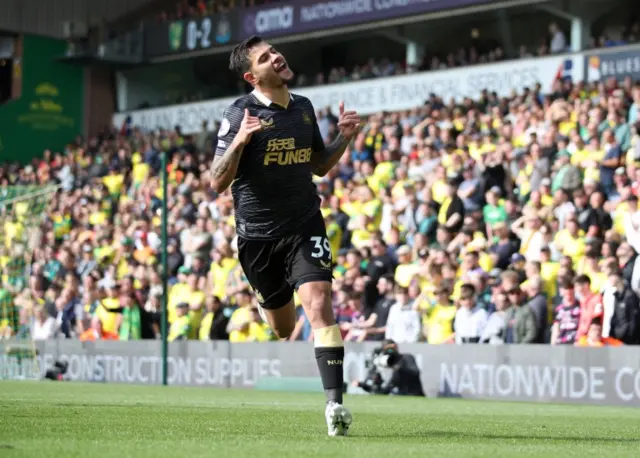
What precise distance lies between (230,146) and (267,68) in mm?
658

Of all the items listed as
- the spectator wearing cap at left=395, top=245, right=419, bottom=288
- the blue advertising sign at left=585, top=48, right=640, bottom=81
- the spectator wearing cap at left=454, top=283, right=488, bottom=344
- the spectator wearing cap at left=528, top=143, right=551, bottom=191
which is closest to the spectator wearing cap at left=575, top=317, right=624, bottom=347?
the spectator wearing cap at left=454, top=283, right=488, bottom=344

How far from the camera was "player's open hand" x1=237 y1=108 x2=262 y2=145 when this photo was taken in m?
8.12

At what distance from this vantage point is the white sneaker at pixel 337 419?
7.95 m

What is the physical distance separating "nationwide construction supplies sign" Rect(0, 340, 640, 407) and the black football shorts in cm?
772

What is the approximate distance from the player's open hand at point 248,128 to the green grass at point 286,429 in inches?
72.6

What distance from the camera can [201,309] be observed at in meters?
21.9

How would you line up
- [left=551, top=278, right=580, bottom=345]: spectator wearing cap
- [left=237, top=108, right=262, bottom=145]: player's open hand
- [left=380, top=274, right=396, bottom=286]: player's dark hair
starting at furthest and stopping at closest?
[left=380, top=274, right=396, bottom=286]: player's dark hair
[left=551, top=278, right=580, bottom=345]: spectator wearing cap
[left=237, top=108, right=262, bottom=145]: player's open hand

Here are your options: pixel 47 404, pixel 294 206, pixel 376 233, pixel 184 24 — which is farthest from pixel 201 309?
pixel 184 24

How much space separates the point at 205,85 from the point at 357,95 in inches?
408

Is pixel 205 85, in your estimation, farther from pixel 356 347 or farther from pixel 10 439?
pixel 10 439

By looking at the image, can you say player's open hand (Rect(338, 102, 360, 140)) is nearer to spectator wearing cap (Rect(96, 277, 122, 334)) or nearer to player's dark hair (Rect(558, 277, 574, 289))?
player's dark hair (Rect(558, 277, 574, 289))

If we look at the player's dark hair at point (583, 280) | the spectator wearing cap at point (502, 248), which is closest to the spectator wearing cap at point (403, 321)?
the spectator wearing cap at point (502, 248)

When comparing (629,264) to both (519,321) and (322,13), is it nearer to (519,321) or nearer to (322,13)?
(519,321)

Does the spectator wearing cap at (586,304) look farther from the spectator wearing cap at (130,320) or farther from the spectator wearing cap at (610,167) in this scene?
the spectator wearing cap at (130,320)
